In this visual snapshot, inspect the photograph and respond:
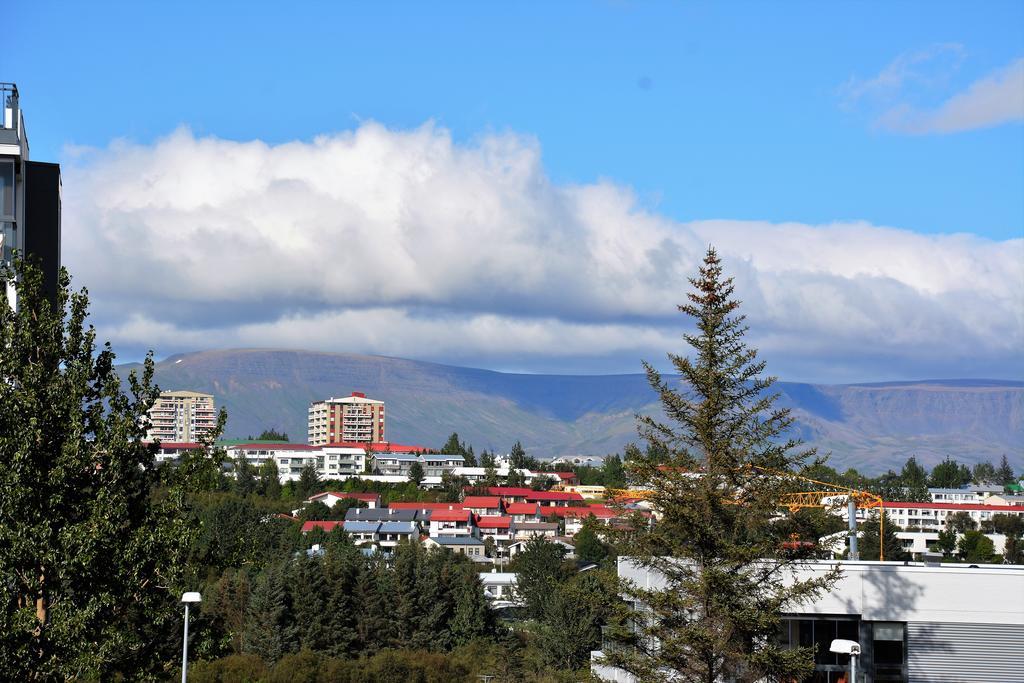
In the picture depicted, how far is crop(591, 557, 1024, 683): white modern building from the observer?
1550 inches

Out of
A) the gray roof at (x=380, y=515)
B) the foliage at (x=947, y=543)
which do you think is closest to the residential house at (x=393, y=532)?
the gray roof at (x=380, y=515)

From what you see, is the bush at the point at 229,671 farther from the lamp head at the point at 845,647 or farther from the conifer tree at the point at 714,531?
the lamp head at the point at 845,647

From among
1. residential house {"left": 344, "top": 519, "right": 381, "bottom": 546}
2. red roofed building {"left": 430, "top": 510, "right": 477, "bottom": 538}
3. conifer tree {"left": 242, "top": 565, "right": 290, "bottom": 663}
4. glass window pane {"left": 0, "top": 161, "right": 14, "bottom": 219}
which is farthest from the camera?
red roofed building {"left": 430, "top": 510, "right": 477, "bottom": 538}

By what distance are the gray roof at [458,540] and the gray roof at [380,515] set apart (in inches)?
314

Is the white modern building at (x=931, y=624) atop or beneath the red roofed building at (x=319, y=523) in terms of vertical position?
atop

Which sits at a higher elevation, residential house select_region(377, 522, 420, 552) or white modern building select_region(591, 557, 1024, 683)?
white modern building select_region(591, 557, 1024, 683)

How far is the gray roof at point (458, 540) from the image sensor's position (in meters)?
183

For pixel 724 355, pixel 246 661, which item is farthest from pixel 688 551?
pixel 246 661


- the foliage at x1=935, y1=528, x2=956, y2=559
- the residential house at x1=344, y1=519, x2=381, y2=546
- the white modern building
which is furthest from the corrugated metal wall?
the residential house at x1=344, y1=519, x2=381, y2=546

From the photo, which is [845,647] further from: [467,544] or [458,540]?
[458,540]

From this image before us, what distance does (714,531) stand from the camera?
122 feet

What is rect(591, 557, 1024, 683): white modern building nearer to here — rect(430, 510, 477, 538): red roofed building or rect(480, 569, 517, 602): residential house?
rect(480, 569, 517, 602): residential house

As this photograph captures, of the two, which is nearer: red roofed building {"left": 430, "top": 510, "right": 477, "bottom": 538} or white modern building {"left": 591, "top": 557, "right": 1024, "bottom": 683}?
white modern building {"left": 591, "top": 557, "right": 1024, "bottom": 683}

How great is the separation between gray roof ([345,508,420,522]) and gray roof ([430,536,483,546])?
7977 millimetres
